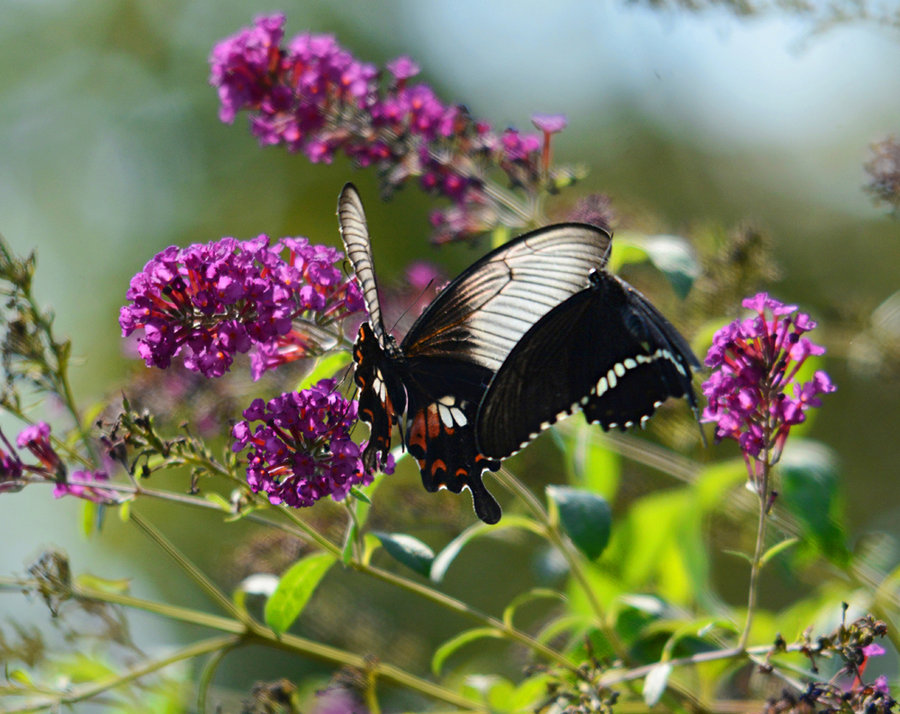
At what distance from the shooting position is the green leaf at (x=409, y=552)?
1.50 meters

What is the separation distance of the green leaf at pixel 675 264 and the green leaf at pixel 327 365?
0.62 metres

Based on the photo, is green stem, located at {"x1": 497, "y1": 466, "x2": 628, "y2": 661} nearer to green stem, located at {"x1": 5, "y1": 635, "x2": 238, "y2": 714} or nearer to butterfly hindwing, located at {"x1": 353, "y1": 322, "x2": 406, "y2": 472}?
butterfly hindwing, located at {"x1": 353, "y1": 322, "x2": 406, "y2": 472}

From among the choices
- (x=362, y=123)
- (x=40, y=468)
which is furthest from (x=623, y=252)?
(x=40, y=468)

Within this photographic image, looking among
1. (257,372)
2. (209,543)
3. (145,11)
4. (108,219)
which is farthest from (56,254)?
(257,372)

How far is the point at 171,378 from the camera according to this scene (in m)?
2.26

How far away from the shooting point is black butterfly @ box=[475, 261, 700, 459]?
138 centimetres

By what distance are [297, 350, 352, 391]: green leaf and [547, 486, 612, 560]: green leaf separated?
0.45 m

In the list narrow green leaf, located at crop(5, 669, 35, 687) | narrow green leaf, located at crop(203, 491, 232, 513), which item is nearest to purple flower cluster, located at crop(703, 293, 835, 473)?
narrow green leaf, located at crop(203, 491, 232, 513)

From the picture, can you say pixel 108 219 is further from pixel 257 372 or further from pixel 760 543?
pixel 760 543

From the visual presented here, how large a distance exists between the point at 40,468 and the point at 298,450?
0.45 m

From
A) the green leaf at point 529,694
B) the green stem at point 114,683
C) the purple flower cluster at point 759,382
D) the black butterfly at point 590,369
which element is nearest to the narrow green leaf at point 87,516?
the green stem at point 114,683

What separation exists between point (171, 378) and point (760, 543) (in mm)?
1506

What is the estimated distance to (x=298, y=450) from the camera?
1.34 metres

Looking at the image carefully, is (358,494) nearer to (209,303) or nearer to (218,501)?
(218,501)
